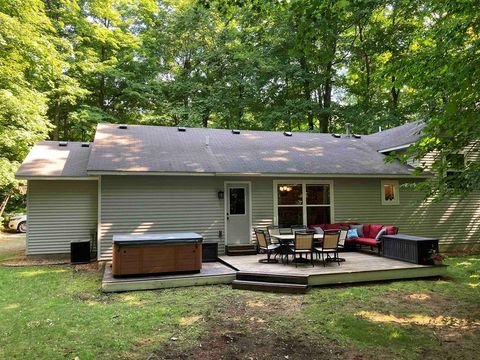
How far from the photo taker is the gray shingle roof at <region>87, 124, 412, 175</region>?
965cm

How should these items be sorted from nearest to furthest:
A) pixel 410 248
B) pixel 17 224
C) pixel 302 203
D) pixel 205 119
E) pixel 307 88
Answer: pixel 410 248 → pixel 302 203 → pixel 17 224 → pixel 205 119 → pixel 307 88

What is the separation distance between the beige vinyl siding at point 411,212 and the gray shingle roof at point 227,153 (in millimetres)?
700

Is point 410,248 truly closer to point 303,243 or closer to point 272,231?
point 303,243

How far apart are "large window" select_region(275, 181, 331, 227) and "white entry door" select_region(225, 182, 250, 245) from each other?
0.94 metres

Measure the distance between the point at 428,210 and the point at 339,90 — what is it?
13.4 meters

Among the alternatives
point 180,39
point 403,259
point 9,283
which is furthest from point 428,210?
point 180,39

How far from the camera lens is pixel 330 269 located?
7.67 metres

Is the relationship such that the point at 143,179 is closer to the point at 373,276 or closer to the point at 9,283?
the point at 9,283

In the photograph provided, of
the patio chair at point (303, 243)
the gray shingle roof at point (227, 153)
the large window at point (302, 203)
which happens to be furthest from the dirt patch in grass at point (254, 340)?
the large window at point (302, 203)

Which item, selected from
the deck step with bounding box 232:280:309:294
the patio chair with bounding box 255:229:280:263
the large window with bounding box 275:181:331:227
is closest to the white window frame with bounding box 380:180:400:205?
the large window with bounding box 275:181:331:227

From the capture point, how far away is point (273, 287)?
269 inches

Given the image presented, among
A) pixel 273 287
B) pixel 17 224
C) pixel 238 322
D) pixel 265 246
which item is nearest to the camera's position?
pixel 238 322

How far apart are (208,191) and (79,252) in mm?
3805

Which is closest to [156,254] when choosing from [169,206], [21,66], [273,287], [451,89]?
[273,287]
